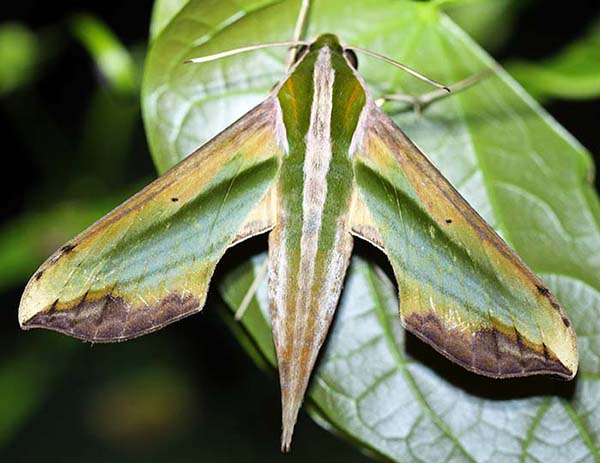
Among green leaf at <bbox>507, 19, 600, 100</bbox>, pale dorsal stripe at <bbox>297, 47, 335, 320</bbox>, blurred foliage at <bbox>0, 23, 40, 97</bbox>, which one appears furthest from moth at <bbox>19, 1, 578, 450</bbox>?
blurred foliage at <bbox>0, 23, 40, 97</bbox>

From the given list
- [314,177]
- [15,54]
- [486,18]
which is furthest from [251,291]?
[15,54]

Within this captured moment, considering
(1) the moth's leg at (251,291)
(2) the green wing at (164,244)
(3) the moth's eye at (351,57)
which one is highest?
(3) the moth's eye at (351,57)

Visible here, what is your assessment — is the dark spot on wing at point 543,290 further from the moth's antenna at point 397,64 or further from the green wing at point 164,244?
the green wing at point 164,244

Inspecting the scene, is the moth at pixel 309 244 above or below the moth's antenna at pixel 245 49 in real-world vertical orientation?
below

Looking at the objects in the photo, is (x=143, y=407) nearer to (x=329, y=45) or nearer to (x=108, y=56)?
(x=108, y=56)

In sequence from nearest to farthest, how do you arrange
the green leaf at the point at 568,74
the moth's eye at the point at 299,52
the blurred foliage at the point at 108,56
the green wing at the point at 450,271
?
the green wing at the point at 450,271 → the moth's eye at the point at 299,52 → the green leaf at the point at 568,74 → the blurred foliage at the point at 108,56

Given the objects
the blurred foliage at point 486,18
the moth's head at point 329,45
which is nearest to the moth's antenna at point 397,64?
the moth's head at point 329,45
